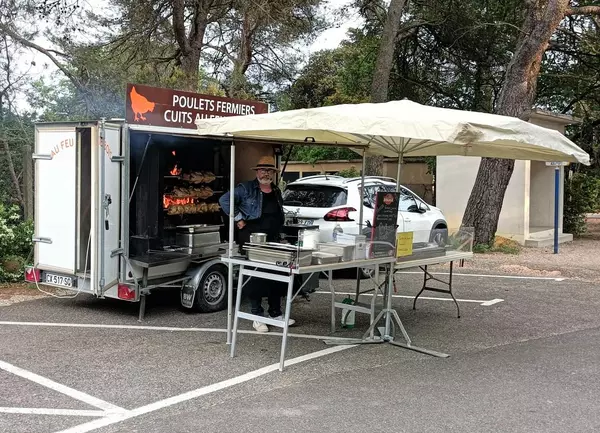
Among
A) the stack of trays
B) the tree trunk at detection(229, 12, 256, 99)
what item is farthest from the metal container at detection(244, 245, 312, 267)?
the tree trunk at detection(229, 12, 256, 99)

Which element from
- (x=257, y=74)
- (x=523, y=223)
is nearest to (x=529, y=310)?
(x=523, y=223)

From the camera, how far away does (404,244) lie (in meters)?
6.57

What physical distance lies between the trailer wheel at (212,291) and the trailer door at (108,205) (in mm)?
1015

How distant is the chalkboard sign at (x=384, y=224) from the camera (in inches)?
248

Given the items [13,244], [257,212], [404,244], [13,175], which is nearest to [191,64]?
[13,175]

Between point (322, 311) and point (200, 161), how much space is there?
2866 mm

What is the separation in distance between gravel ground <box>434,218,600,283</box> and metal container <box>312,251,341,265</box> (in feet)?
20.8

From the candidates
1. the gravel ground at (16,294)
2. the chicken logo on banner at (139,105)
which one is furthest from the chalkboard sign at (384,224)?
the gravel ground at (16,294)

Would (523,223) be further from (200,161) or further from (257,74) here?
(257,74)

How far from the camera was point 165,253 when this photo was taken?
7.63m

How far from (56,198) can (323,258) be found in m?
3.67

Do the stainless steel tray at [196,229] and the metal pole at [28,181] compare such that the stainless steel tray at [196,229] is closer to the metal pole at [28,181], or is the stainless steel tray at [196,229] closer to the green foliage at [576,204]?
the metal pole at [28,181]

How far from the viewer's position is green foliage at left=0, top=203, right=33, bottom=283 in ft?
30.6

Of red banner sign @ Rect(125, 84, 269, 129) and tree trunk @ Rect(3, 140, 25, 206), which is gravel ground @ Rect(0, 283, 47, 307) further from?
red banner sign @ Rect(125, 84, 269, 129)
